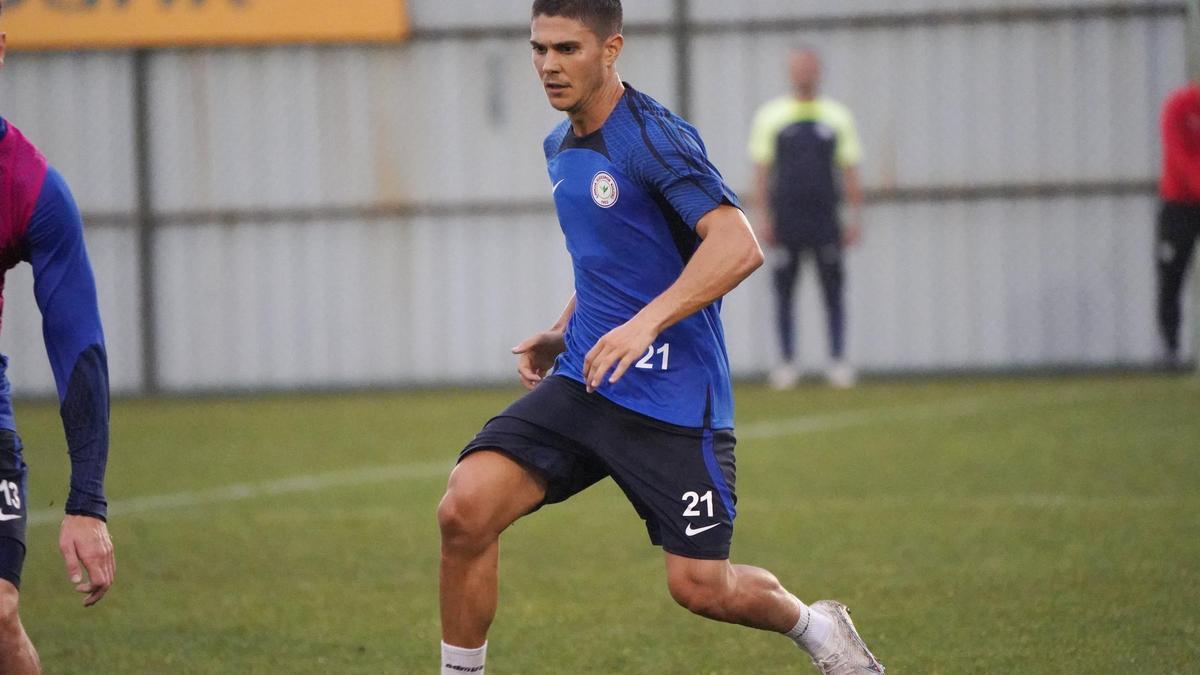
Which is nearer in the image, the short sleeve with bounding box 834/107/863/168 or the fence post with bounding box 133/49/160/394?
the short sleeve with bounding box 834/107/863/168

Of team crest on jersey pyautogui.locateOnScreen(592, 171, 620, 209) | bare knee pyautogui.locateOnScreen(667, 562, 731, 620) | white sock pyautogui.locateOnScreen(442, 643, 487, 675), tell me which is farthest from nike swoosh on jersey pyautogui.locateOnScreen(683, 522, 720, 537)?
team crest on jersey pyautogui.locateOnScreen(592, 171, 620, 209)

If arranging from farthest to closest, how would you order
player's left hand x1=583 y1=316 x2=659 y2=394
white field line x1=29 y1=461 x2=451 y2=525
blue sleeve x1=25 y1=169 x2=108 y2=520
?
white field line x1=29 y1=461 x2=451 y2=525
player's left hand x1=583 y1=316 x2=659 y2=394
blue sleeve x1=25 y1=169 x2=108 y2=520

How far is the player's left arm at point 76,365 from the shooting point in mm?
3863

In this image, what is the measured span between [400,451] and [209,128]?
666 cm

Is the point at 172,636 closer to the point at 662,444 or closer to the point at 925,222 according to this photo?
the point at 662,444

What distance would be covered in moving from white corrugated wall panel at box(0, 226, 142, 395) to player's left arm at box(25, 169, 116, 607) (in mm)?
13700

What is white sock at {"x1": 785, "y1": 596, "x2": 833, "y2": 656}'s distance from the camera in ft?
16.4

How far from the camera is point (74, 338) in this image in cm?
399

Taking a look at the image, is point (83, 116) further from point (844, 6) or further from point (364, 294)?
point (844, 6)

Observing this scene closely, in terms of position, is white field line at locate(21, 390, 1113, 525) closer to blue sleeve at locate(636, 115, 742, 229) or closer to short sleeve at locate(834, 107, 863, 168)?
short sleeve at locate(834, 107, 863, 168)

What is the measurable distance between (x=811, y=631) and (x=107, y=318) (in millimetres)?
13793

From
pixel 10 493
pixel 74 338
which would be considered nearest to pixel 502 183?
pixel 10 493

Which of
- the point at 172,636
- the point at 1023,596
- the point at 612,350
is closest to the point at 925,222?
the point at 1023,596

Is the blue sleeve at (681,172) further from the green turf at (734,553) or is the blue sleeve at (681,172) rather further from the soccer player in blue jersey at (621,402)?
the green turf at (734,553)
